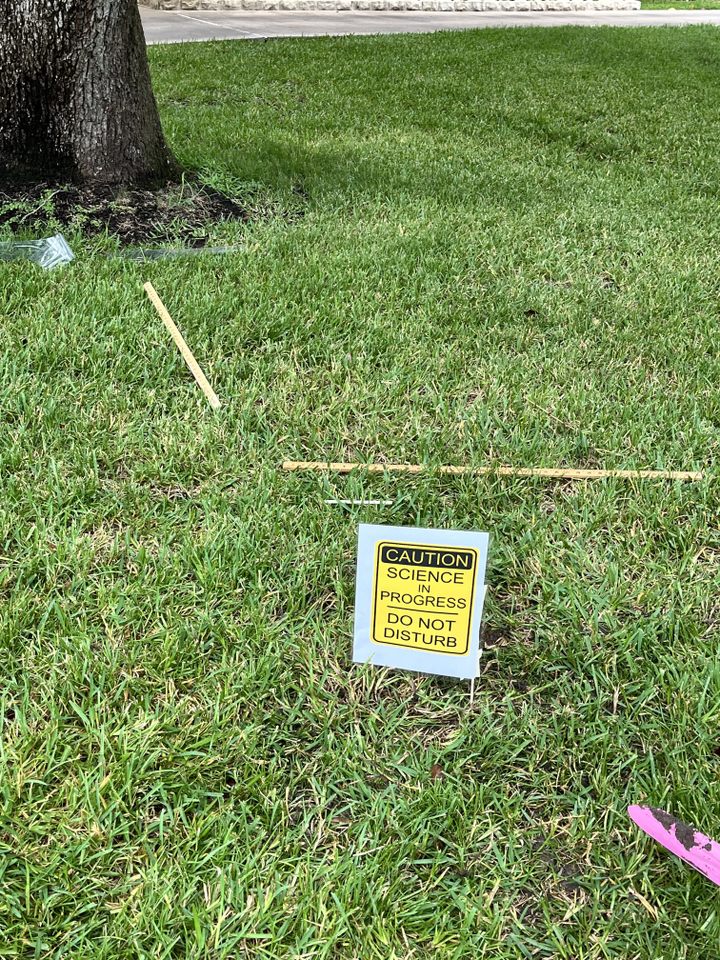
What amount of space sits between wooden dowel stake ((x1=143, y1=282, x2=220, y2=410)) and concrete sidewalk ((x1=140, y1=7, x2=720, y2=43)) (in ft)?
27.8

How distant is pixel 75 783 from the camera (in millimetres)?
1294

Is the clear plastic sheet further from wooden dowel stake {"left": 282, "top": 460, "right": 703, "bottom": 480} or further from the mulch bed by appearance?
wooden dowel stake {"left": 282, "top": 460, "right": 703, "bottom": 480}

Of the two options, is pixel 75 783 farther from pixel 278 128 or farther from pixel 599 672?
pixel 278 128

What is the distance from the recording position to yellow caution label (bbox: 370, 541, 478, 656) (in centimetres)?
138

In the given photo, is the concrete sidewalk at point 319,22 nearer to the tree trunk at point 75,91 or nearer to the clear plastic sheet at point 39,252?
the tree trunk at point 75,91

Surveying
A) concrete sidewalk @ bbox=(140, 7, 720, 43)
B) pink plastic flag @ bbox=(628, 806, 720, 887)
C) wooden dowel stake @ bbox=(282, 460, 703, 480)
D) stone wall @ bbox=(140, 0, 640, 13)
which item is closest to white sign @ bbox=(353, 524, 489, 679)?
pink plastic flag @ bbox=(628, 806, 720, 887)

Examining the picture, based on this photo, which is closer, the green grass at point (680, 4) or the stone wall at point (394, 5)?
→ the stone wall at point (394, 5)

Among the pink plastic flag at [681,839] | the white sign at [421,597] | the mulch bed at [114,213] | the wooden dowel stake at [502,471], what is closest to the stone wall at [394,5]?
the mulch bed at [114,213]

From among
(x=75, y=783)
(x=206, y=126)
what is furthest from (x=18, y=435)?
(x=206, y=126)

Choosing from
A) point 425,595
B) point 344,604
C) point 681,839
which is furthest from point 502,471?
point 681,839

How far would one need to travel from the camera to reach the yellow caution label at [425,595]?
1.38m

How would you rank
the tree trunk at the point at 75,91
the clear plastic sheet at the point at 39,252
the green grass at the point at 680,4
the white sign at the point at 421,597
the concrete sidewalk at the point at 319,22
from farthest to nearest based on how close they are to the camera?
the green grass at the point at 680,4 < the concrete sidewalk at the point at 319,22 < the tree trunk at the point at 75,91 < the clear plastic sheet at the point at 39,252 < the white sign at the point at 421,597

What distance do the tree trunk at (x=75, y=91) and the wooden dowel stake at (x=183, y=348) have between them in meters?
1.09

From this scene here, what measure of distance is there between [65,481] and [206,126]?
423cm
